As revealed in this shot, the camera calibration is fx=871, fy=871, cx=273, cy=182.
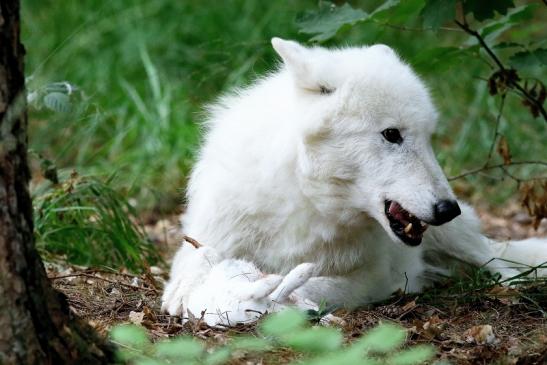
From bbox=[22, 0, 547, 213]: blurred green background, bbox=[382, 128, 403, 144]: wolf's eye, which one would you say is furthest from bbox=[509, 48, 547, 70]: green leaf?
bbox=[22, 0, 547, 213]: blurred green background

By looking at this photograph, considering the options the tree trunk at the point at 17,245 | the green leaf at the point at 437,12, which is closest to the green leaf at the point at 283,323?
the tree trunk at the point at 17,245

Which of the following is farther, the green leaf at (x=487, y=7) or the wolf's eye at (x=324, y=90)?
the green leaf at (x=487, y=7)

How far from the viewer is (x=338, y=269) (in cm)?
402

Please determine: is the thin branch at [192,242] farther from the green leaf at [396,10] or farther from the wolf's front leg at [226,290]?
the green leaf at [396,10]

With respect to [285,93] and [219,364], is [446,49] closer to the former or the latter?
[285,93]

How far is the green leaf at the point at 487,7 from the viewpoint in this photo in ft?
13.6

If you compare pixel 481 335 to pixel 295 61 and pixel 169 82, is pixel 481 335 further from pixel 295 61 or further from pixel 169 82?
pixel 169 82

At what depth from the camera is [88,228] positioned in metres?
5.09

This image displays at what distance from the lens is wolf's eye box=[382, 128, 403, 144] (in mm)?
3723

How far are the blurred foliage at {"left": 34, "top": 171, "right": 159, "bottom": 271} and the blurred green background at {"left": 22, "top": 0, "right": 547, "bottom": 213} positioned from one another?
35.1 inches

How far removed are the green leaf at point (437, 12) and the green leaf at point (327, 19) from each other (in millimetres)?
331

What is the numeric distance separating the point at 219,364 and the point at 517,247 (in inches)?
106

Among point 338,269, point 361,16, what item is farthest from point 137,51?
point 338,269

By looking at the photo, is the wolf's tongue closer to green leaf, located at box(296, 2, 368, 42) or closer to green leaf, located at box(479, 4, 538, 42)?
green leaf, located at box(296, 2, 368, 42)
